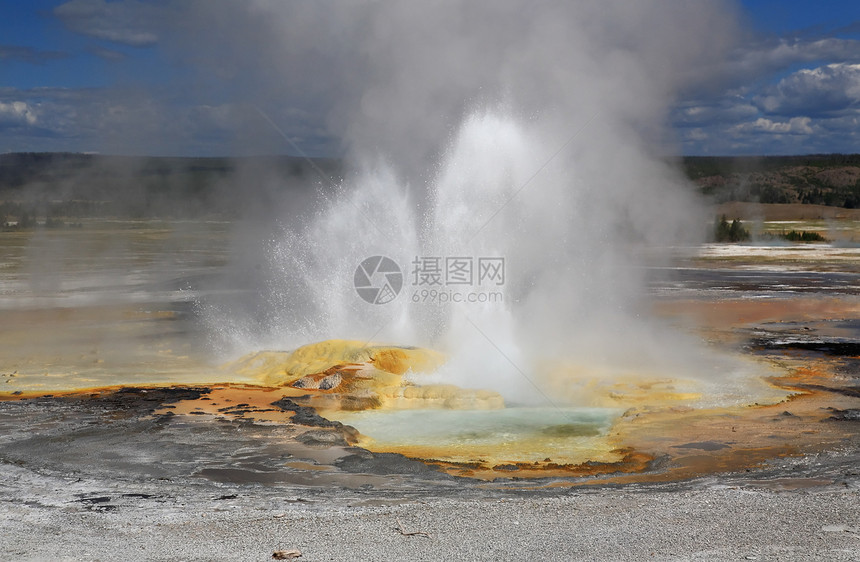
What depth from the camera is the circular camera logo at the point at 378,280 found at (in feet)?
45.8

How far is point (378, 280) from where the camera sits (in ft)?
47.4

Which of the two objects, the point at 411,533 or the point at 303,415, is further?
the point at 303,415

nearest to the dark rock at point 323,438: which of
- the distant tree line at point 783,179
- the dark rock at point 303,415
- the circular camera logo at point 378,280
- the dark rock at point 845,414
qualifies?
the dark rock at point 303,415

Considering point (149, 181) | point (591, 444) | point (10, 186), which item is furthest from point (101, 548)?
point (149, 181)

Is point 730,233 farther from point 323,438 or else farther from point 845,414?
point 323,438

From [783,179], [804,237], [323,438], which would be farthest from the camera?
[783,179]

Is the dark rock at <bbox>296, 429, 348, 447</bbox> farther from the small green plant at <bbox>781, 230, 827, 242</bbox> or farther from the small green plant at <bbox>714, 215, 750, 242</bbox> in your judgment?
the small green plant at <bbox>781, 230, 827, 242</bbox>

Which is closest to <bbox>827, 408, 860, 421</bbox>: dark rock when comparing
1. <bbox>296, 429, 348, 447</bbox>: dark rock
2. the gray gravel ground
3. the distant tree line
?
the gray gravel ground

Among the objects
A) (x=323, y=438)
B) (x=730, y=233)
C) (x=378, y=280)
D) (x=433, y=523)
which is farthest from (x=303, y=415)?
(x=730, y=233)

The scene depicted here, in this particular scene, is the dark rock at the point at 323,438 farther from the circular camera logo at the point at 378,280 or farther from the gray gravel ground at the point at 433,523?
the circular camera logo at the point at 378,280

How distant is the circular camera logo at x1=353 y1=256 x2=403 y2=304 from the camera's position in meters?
14.0

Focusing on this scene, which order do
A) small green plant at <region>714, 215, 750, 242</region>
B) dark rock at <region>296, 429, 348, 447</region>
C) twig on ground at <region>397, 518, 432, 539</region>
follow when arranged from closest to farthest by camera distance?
twig on ground at <region>397, 518, 432, 539</region> → dark rock at <region>296, 429, 348, 447</region> → small green plant at <region>714, 215, 750, 242</region>

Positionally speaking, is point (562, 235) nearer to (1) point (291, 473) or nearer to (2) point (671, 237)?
(1) point (291, 473)

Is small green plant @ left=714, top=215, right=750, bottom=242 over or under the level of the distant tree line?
under
